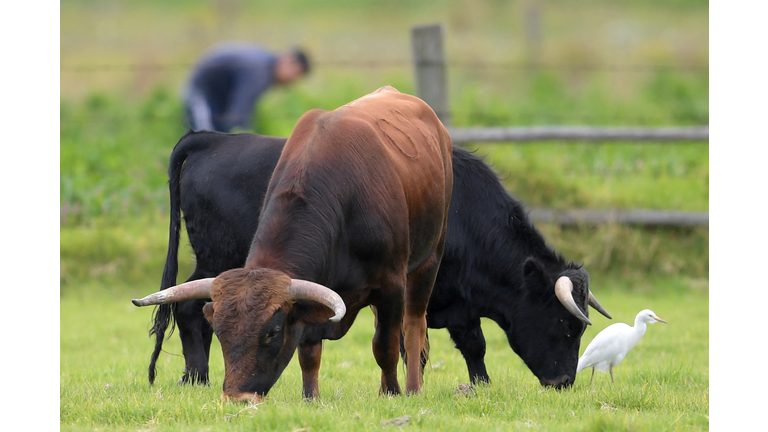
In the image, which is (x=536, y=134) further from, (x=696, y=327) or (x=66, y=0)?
(x=66, y=0)

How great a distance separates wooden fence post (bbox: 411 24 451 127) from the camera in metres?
11.4

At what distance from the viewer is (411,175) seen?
596 cm

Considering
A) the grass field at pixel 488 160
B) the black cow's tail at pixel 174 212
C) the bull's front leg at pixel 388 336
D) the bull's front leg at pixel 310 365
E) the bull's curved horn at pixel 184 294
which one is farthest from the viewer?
the black cow's tail at pixel 174 212

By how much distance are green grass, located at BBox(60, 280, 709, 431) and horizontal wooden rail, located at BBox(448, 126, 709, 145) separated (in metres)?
2.40

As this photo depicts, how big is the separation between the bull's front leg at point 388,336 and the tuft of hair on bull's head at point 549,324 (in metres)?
1.38

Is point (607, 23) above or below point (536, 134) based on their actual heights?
above

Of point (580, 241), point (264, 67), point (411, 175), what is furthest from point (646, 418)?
point (264, 67)

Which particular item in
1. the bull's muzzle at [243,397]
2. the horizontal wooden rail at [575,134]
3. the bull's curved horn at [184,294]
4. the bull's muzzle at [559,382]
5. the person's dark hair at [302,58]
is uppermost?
the person's dark hair at [302,58]

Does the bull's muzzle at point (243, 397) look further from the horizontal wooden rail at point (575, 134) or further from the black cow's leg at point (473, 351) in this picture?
the horizontal wooden rail at point (575, 134)

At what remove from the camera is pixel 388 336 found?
19.2ft

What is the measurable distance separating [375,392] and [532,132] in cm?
599

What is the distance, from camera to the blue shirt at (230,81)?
16250 millimetres

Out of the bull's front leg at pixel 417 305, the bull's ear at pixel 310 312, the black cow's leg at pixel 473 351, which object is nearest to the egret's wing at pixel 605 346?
the black cow's leg at pixel 473 351

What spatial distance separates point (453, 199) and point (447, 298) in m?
0.82
